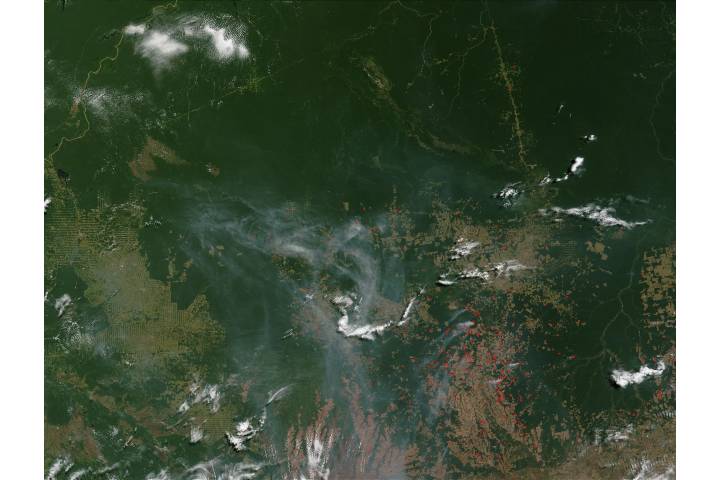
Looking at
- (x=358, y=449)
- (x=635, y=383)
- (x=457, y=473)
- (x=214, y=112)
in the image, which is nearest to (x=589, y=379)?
(x=635, y=383)

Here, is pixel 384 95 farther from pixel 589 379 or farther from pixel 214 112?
pixel 589 379

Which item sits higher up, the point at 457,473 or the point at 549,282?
the point at 549,282

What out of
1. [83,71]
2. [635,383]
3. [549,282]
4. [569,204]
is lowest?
[635,383]

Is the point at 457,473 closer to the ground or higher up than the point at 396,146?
closer to the ground

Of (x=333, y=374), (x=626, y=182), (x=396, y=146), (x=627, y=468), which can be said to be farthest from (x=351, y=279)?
(x=627, y=468)

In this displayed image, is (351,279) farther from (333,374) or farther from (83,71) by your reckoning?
(83,71)

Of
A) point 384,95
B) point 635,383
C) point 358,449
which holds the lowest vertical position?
point 358,449
